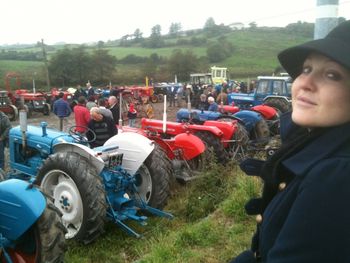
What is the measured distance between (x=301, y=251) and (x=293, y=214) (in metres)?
0.09

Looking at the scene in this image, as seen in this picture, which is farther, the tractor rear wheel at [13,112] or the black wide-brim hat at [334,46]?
the tractor rear wheel at [13,112]

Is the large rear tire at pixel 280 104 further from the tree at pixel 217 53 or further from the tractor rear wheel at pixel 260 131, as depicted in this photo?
the tree at pixel 217 53

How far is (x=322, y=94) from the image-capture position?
3.51 feet

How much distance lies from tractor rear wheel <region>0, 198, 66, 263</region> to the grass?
2.77 feet

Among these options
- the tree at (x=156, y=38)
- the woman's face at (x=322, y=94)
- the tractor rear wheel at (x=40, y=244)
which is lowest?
the tractor rear wheel at (x=40, y=244)

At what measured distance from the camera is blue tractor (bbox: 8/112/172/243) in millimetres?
4379

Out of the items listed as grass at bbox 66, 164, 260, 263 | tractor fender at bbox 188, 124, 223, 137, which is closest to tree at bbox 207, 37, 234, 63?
tractor fender at bbox 188, 124, 223, 137

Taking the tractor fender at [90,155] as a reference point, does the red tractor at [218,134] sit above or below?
below

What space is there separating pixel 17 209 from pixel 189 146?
398 centimetres

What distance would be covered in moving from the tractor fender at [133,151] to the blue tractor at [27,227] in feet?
6.72

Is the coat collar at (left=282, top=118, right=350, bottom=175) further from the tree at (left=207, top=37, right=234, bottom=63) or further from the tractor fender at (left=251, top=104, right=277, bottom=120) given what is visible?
the tree at (left=207, top=37, right=234, bottom=63)

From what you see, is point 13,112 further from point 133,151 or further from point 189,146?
point 133,151

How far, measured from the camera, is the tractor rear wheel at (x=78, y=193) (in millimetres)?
4336

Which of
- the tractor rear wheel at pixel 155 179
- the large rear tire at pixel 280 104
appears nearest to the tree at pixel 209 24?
the large rear tire at pixel 280 104
